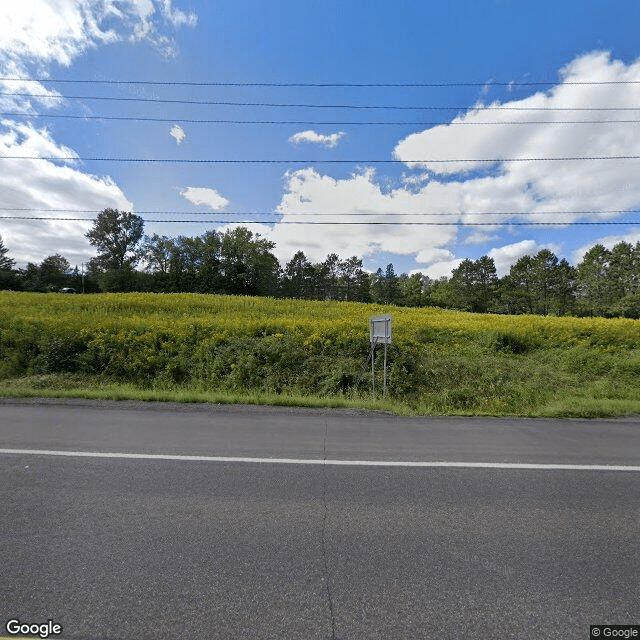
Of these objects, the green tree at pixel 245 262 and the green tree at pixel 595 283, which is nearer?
the green tree at pixel 595 283

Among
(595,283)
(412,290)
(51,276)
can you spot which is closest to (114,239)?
(51,276)

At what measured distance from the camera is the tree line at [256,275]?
59406 mm

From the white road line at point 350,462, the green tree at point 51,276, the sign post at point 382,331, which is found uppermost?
the green tree at point 51,276

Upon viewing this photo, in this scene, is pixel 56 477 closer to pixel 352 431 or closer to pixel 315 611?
pixel 315 611

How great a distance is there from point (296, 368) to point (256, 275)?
6476 cm

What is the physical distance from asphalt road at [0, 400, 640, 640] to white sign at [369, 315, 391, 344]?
3.56 metres

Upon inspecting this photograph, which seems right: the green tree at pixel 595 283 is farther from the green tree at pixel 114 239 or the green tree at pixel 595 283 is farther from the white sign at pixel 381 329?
the green tree at pixel 114 239

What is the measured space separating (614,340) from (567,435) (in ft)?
46.5

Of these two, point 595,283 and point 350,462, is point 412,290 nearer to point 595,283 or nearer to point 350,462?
point 595,283

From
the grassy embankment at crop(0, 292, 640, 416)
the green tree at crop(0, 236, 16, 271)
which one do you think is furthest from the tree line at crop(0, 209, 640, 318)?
the grassy embankment at crop(0, 292, 640, 416)

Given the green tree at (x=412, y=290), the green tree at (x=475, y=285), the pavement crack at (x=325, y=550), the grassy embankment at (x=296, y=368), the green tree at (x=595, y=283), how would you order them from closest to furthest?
the pavement crack at (x=325, y=550) < the grassy embankment at (x=296, y=368) < the green tree at (x=595, y=283) < the green tree at (x=475, y=285) < the green tree at (x=412, y=290)

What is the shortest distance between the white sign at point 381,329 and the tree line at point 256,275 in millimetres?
61343

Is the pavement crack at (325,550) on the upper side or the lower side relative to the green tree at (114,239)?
lower

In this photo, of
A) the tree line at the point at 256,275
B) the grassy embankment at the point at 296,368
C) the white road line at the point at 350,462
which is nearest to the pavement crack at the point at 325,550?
the white road line at the point at 350,462
